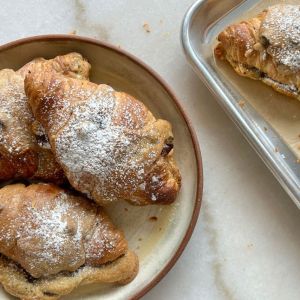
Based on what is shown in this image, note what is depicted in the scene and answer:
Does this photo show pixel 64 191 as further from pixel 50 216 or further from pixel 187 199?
pixel 187 199

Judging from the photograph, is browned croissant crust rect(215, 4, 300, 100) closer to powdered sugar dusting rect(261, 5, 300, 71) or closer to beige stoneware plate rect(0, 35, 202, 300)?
powdered sugar dusting rect(261, 5, 300, 71)

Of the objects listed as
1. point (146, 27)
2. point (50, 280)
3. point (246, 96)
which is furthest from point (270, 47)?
point (50, 280)

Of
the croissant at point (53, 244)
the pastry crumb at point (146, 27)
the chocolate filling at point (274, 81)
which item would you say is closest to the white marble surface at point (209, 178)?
the pastry crumb at point (146, 27)

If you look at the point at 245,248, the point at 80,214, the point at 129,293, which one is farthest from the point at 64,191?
the point at 245,248

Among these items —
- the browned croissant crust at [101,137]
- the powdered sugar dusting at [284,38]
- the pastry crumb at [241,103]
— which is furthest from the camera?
the pastry crumb at [241,103]

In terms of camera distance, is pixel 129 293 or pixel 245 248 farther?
pixel 245 248

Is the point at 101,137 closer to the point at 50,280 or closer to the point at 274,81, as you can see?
the point at 50,280

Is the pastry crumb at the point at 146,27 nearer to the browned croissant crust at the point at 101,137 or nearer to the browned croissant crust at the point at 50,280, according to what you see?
the browned croissant crust at the point at 101,137

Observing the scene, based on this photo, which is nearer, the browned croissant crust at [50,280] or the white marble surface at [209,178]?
the browned croissant crust at [50,280]
